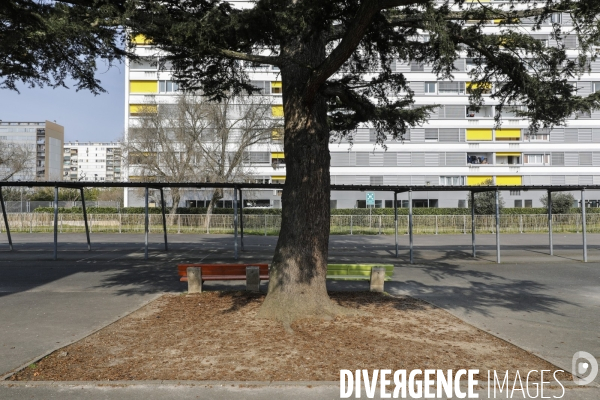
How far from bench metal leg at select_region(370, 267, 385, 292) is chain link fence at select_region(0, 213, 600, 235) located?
2133cm

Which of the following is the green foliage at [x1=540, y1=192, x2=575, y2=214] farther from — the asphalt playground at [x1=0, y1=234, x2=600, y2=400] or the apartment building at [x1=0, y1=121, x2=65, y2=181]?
the apartment building at [x1=0, y1=121, x2=65, y2=181]

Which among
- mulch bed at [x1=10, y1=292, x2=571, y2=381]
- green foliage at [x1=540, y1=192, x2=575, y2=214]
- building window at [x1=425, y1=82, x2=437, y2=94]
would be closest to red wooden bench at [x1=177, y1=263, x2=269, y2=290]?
mulch bed at [x1=10, y1=292, x2=571, y2=381]

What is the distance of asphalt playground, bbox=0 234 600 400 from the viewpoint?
16.4 feet

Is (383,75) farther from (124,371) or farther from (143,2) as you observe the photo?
(124,371)

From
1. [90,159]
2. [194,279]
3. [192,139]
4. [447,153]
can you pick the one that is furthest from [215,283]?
[90,159]

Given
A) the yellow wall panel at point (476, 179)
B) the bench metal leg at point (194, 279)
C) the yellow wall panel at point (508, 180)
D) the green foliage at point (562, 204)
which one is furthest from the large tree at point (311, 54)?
the yellow wall panel at point (508, 180)

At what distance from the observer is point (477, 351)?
6277 millimetres

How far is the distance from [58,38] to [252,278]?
18.3 feet

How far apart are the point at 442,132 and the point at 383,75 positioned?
3704 centimetres

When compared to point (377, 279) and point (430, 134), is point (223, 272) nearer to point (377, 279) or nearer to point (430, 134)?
point (377, 279)

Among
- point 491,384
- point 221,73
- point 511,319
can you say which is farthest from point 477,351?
point 221,73

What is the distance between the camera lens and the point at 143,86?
1857 inches

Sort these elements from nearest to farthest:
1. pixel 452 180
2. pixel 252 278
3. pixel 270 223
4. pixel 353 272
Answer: pixel 252 278 < pixel 353 272 < pixel 270 223 < pixel 452 180

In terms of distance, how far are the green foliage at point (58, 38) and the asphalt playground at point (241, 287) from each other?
14.0 ft
